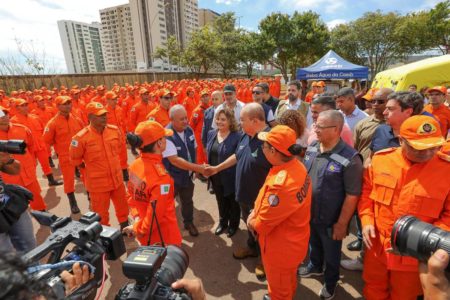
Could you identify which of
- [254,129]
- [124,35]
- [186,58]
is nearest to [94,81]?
[186,58]

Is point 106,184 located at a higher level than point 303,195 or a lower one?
lower

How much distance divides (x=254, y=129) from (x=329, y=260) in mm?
1606

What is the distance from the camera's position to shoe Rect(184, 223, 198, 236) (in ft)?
13.8

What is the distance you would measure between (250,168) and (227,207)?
142cm

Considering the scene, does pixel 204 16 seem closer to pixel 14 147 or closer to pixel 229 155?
pixel 229 155

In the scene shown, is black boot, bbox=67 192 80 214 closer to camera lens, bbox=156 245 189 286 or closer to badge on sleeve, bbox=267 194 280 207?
camera lens, bbox=156 245 189 286

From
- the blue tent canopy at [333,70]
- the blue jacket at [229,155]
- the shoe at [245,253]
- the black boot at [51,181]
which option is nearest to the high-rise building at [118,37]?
the blue tent canopy at [333,70]

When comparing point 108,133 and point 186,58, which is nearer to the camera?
point 108,133

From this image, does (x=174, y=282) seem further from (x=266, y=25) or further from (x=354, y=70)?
(x=266, y=25)

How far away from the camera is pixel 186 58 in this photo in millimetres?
38812

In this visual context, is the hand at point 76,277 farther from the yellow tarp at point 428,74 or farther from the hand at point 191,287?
the yellow tarp at point 428,74

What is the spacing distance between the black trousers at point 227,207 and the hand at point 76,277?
2966 millimetres

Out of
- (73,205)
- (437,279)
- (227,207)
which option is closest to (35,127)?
(73,205)

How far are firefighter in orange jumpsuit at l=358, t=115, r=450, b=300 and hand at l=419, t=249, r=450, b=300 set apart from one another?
906mm
